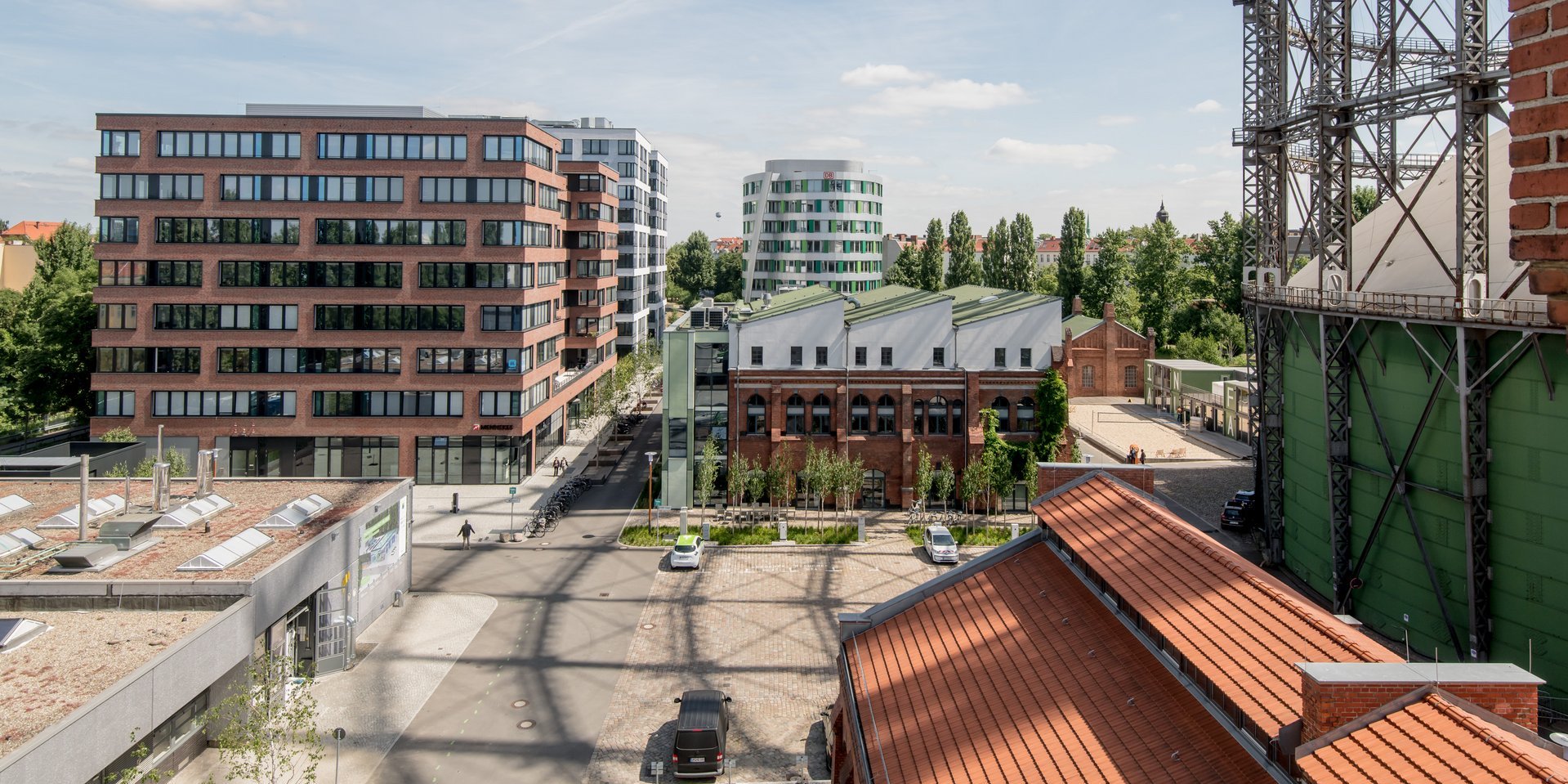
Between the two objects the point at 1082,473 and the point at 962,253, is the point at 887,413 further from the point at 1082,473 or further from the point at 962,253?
the point at 962,253

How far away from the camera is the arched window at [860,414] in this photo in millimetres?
53312

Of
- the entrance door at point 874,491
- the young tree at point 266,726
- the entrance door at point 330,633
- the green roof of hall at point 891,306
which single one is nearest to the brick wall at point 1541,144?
the young tree at point 266,726

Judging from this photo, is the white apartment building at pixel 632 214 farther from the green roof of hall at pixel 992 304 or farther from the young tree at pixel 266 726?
the young tree at pixel 266 726

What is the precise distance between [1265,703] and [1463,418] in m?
22.2

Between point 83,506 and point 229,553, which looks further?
point 229,553

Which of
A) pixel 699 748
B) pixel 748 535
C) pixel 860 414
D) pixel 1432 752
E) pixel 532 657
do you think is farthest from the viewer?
pixel 860 414

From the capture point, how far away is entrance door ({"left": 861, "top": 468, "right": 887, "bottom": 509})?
176 ft

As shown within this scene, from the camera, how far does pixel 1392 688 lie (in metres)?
9.58

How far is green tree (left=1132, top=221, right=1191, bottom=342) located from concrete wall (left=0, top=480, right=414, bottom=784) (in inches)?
3567

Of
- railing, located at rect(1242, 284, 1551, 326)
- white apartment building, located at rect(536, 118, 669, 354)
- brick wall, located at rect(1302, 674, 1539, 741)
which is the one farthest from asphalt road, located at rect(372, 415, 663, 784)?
white apartment building, located at rect(536, 118, 669, 354)

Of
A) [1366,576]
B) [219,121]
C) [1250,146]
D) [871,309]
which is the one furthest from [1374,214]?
[219,121]

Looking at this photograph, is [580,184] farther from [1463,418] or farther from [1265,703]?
[1265,703]

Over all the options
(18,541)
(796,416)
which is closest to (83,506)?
(18,541)

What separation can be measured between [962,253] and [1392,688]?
106m
